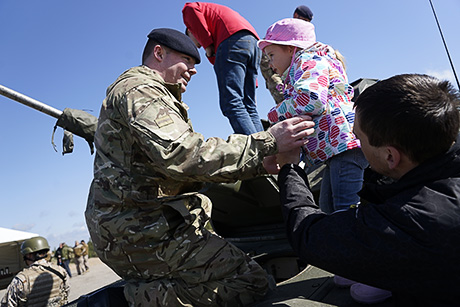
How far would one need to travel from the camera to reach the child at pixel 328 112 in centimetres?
256

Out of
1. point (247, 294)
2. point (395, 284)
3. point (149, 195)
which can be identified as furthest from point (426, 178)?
point (149, 195)

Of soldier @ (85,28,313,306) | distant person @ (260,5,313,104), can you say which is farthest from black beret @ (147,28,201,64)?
distant person @ (260,5,313,104)

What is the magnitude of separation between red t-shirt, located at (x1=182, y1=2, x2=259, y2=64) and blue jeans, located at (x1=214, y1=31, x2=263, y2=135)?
8 centimetres

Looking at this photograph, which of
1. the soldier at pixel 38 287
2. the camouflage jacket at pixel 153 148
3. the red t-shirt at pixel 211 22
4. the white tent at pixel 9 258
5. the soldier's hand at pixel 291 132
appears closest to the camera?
the camouflage jacket at pixel 153 148

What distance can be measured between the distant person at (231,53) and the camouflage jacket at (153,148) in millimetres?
1403

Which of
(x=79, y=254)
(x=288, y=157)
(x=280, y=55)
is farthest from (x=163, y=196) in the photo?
(x=79, y=254)

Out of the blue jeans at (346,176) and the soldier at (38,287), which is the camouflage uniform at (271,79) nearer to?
the blue jeans at (346,176)

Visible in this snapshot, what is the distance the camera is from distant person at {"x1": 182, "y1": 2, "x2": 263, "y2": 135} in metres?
4.02

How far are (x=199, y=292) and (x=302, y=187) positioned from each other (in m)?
0.81

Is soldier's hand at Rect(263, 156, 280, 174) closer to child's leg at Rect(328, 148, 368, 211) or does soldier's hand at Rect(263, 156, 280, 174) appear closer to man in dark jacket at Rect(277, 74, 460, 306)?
child's leg at Rect(328, 148, 368, 211)

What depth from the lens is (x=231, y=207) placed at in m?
4.10

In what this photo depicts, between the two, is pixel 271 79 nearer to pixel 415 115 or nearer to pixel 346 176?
pixel 346 176

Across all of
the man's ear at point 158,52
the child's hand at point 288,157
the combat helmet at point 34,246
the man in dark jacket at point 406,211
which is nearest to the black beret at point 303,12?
the man's ear at point 158,52

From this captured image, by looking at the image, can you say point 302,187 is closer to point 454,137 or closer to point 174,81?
point 454,137
